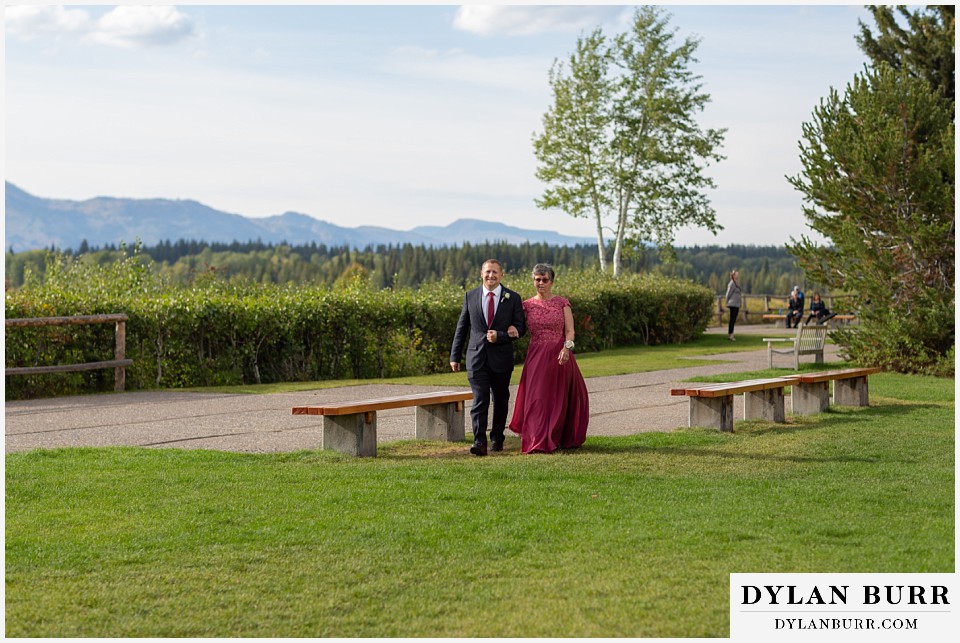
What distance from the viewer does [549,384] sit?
1077 centimetres

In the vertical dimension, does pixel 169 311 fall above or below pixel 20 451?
above

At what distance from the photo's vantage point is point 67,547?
22.2 ft

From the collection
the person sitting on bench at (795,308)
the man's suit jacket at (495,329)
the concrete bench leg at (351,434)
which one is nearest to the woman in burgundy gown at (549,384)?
the man's suit jacket at (495,329)

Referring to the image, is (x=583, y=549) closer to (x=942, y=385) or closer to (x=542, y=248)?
(x=942, y=385)

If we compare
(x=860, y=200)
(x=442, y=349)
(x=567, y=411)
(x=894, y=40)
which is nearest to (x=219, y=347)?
(x=442, y=349)

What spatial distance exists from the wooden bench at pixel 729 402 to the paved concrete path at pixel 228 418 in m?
0.42

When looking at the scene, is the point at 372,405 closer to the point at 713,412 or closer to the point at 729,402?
the point at 713,412

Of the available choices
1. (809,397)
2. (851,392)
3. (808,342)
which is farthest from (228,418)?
(808,342)

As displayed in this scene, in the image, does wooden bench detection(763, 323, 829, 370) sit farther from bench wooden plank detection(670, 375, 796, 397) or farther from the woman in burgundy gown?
the woman in burgundy gown

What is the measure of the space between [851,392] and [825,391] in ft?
3.18

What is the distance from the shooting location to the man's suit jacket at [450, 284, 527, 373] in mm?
10617

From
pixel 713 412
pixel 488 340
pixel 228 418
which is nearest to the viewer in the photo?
pixel 488 340

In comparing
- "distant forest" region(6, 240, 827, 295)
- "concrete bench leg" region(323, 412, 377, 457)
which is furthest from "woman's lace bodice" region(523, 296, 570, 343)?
"distant forest" region(6, 240, 827, 295)

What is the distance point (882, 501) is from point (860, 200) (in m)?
13.2
